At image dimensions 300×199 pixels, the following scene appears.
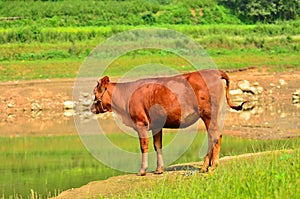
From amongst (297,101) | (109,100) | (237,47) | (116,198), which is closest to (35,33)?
(237,47)

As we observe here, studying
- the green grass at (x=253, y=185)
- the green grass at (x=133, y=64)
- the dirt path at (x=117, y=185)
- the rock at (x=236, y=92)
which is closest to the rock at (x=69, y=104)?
the green grass at (x=133, y=64)

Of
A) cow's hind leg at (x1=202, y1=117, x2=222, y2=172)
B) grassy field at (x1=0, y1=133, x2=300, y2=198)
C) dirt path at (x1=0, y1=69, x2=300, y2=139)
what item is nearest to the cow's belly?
cow's hind leg at (x1=202, y1=117, x2=222, y2=172)

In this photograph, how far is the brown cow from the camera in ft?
39.9

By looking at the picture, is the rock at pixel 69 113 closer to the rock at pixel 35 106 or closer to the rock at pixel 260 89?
the rock at pixel 35 106

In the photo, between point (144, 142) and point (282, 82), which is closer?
point (144, 142)

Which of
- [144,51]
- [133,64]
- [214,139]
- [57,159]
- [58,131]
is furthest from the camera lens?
[144,51]

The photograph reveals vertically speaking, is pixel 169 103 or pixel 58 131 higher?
pixel 169 103

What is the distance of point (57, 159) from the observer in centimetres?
1733

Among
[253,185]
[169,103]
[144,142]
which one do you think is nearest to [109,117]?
[144,142]

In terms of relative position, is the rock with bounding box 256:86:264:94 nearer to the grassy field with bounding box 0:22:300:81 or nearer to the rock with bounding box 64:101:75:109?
the grassy field with bounding box 0:22:300:81

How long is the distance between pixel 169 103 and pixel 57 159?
5.68m

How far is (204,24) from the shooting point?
46.2 metres

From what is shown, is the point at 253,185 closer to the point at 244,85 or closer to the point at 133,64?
the point at 244,85

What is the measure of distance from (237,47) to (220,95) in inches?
1076
